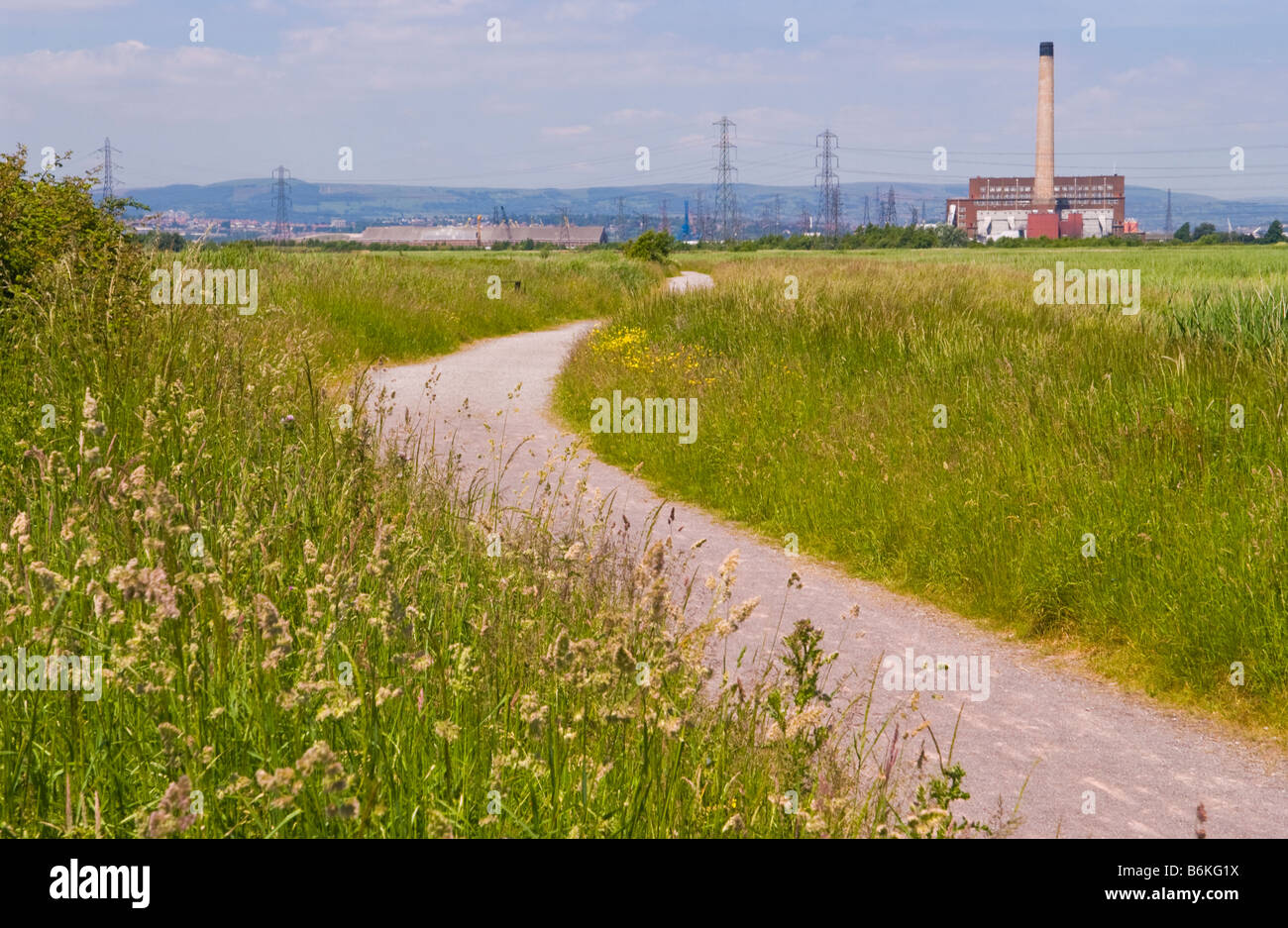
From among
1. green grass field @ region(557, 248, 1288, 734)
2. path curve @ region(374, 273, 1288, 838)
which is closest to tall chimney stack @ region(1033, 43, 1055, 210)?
green grass field @ region(557, 248, 1288, 734)

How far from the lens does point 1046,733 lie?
482 cm

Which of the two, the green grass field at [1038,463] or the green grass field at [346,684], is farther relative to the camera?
the green grass field at [1038,463]

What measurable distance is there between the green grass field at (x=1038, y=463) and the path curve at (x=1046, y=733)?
0.95ft

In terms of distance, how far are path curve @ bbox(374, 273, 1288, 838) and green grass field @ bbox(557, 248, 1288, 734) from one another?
0.95ft

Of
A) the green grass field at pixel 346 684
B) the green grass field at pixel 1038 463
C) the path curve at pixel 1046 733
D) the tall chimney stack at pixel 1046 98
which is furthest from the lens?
the tall chimney stack at pixel 1046 98

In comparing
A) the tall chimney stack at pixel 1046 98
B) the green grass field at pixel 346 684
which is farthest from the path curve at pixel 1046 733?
the tall chimney stack at pixel 1046 98

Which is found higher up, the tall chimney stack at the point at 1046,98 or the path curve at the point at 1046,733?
the tall chimney stack at the point at 1046,98

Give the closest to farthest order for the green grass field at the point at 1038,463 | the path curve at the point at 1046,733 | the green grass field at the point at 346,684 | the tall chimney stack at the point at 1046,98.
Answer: the green grass field at the point at 346,684 < the path curve at the point at 1046,733 < the green grass field at the point at 1038,463 < the tall chimney stack at the point at 1046,98

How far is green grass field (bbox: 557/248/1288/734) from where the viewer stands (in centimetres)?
547

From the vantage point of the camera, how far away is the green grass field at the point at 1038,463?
17.9 ft

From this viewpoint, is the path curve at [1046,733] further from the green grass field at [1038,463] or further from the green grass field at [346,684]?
the green grass field at [346,684]

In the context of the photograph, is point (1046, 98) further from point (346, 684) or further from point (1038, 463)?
point (346, 684)

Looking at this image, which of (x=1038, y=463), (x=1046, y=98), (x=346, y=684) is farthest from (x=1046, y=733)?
(x=1046, y=98)

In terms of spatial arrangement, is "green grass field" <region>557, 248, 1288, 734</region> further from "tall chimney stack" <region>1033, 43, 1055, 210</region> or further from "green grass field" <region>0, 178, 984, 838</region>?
"tall chimney stack" <region>1033, 43, 1055, 210</region>
